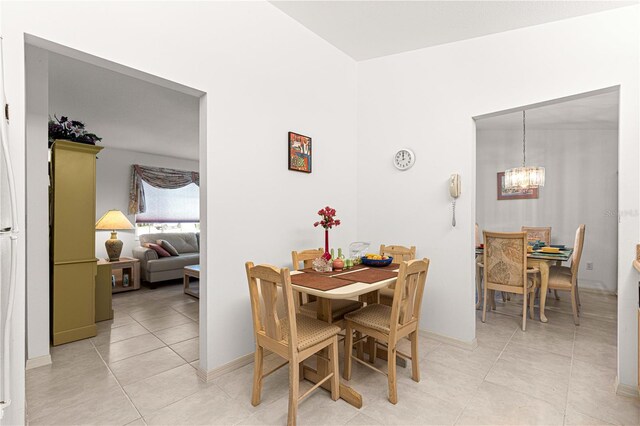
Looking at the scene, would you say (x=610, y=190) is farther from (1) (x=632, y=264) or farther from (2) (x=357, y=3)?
(2) (x=357, y=3)

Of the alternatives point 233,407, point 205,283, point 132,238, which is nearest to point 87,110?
point 132,238

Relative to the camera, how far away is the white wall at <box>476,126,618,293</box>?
4.73m

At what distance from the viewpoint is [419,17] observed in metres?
2.66

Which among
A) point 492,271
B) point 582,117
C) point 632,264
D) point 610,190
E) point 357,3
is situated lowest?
point 492,271

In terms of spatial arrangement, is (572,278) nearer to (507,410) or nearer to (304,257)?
(507,410)

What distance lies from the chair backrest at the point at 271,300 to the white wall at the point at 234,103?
0.53 m

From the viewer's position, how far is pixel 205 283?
89.0 inches

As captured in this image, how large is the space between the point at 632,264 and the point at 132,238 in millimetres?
7074

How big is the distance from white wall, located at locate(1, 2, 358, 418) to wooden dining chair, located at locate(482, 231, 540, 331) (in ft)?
5.73

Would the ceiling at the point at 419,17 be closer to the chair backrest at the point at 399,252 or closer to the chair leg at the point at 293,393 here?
the chair backrest at the point at 399,252

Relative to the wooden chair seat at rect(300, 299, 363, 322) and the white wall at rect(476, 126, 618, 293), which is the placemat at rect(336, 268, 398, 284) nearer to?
the wooden chair seat at rect(300, 299, 363, 322)

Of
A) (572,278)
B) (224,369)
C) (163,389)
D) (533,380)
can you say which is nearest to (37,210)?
(163,389)

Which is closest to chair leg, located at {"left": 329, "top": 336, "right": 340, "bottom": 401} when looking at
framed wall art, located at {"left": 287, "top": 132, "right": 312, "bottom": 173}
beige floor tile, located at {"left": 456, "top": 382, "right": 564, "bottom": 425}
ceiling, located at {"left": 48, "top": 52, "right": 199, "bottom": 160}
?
beige floor tile, located at {"left": 456, "top": 382, "right": 564, "bottom": 425}

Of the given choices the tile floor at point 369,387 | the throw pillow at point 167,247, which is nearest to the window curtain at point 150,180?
the throw pillow at point 167,247
